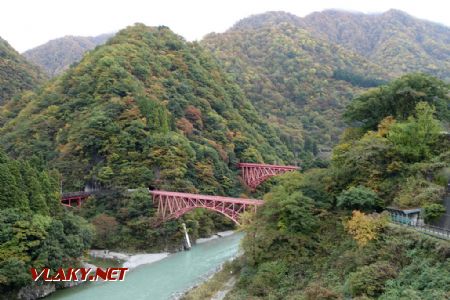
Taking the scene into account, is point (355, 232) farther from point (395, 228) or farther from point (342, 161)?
point (342, 161)

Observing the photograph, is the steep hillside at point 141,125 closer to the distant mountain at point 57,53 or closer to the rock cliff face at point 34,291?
the rock cliff face at point 34,291

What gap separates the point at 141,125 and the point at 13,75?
39165 millimetres

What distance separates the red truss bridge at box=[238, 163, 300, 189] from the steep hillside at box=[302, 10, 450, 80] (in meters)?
80.2

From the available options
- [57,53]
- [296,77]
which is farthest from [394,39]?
[57,53]

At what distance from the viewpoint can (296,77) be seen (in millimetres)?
100750

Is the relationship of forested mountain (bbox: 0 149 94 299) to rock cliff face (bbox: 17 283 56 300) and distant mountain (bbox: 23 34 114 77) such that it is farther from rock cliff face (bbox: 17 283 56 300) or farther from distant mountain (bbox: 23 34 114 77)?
distant mountain (bbox: 23 34 114 77)

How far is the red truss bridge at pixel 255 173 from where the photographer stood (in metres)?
53.0

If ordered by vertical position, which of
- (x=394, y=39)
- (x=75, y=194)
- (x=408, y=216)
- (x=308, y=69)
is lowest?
(x=75, y=194)

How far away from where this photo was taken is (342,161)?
84.9 feet

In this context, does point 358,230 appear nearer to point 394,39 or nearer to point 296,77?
point 296,77

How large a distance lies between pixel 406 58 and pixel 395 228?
129932 millimetres

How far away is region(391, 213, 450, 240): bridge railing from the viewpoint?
57.5 ft

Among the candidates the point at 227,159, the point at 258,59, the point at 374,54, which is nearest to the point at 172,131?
the point at 227,159

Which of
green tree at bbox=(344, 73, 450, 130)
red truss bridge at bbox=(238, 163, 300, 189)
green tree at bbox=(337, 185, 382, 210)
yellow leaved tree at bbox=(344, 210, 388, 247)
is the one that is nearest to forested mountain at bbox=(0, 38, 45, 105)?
red truss bridge at bbox=(238, 163, 300, 189)
